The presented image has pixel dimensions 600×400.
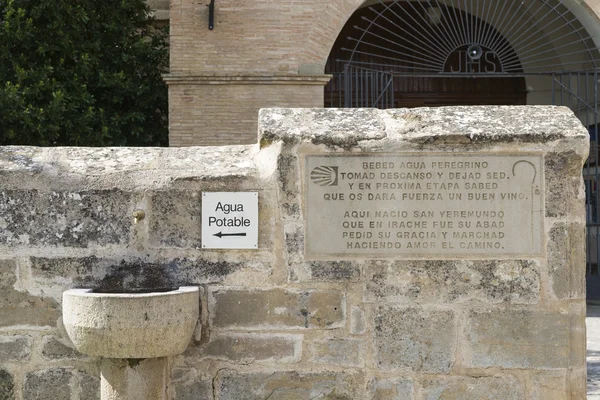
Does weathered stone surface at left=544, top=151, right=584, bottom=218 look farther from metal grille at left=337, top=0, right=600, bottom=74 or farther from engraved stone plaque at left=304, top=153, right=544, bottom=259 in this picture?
metal grille at left=337, top=0, right=600, bottom=74

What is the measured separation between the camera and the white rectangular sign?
3.75 m

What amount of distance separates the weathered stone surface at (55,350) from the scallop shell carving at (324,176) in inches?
52.2

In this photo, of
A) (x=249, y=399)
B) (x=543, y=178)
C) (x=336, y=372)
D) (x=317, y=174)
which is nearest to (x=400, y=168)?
(x=317, y=174)

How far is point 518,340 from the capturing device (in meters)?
3.71

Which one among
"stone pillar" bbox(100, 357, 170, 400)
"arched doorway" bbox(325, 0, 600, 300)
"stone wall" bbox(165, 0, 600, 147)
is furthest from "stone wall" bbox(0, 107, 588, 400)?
"arched doorway" bbox(325, 0, 600, 300)

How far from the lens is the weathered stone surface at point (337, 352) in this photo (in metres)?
3.74

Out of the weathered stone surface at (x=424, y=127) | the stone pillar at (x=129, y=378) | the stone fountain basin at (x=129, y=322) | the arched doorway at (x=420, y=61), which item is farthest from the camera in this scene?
the arched doorway at (x=420, y=61)

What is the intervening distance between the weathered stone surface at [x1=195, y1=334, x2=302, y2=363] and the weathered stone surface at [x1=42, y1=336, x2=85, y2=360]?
53 cm

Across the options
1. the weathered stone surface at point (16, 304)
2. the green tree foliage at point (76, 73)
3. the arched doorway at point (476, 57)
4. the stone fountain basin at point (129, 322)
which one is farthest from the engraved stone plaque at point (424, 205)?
the arched doorway at point (476, 57)

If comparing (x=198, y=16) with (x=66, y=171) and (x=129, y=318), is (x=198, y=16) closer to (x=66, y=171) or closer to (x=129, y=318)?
(x=66, y=171)

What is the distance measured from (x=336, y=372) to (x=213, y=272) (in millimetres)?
709

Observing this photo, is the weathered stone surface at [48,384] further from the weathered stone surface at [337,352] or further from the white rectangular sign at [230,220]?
the weathered stone surface at [337,352]

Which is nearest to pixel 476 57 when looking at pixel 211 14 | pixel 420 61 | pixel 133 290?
pixel 420 61

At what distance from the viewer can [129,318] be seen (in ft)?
11.0
